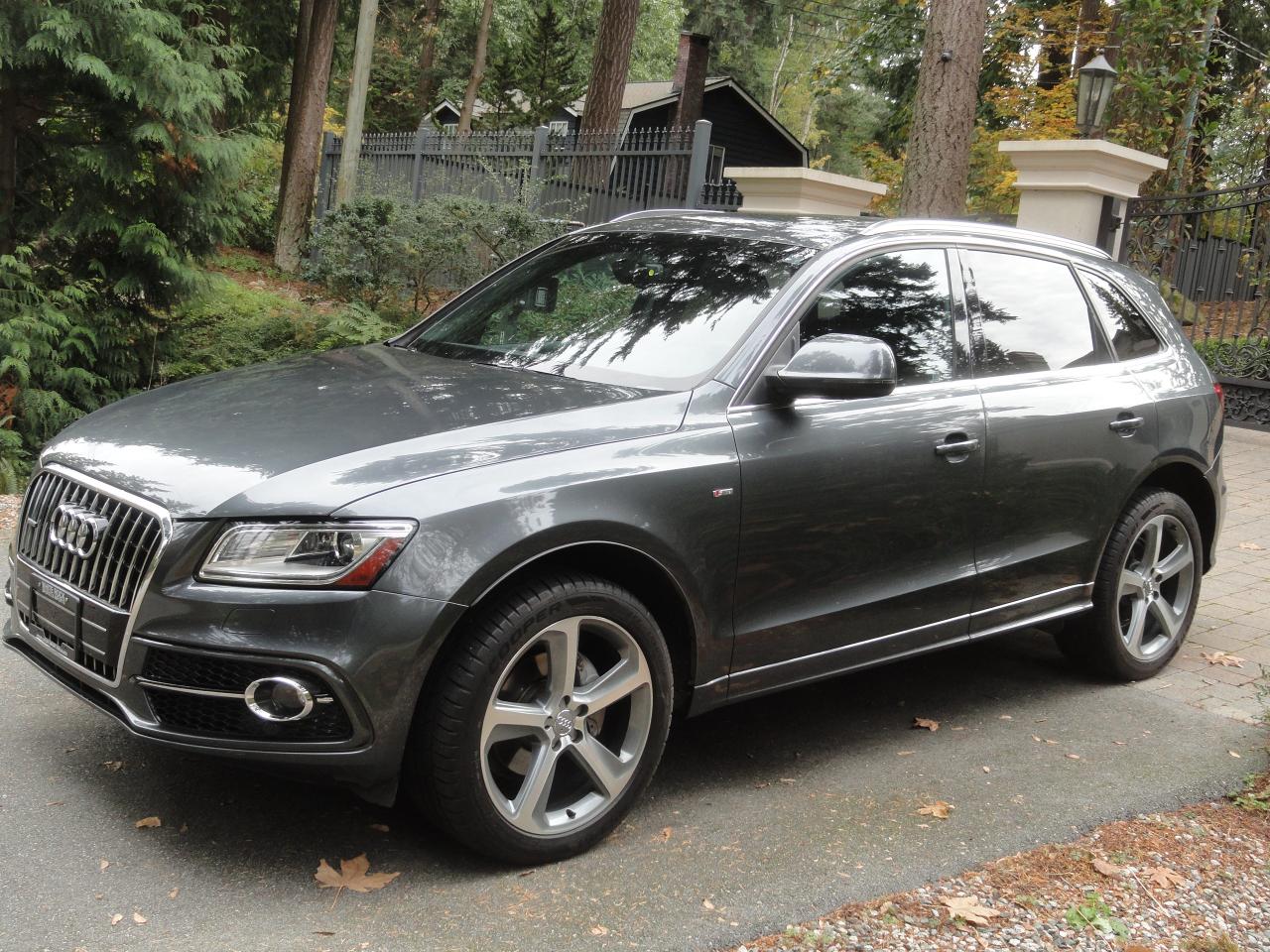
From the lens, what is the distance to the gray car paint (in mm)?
3236

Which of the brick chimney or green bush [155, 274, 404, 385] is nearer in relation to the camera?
green bush [155, 274, 404, 385]

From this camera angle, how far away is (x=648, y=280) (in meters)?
4.56

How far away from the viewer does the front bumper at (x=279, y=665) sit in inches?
124

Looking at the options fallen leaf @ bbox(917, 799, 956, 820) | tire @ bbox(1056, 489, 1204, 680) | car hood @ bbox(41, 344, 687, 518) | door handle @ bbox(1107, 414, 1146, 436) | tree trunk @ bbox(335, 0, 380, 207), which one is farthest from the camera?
tree trunk @ bbox(335, 0, 380, 207)

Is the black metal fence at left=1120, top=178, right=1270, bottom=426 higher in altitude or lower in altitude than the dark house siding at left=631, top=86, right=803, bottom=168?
lower

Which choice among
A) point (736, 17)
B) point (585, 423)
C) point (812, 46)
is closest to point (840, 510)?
point (585, 423)

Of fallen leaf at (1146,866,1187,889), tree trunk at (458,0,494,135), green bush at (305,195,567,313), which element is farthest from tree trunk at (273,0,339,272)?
fallen leaf at (1146,866,1187,889)

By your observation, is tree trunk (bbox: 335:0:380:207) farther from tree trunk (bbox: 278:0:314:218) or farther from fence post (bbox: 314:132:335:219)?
fence post (bbox: 314:132:335:219)

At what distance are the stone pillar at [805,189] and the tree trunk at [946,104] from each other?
440 millimetres

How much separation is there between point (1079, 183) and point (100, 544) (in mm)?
9727

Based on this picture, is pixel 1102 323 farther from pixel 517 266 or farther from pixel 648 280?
pixel 517 266

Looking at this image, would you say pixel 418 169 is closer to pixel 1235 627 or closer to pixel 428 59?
pixel 1235 627

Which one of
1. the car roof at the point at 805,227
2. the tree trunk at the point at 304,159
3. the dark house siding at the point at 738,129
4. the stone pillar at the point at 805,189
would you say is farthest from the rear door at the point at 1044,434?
the dark house siding at the point at 738,129

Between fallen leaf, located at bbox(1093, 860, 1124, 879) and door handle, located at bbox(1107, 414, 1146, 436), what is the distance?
190cm
